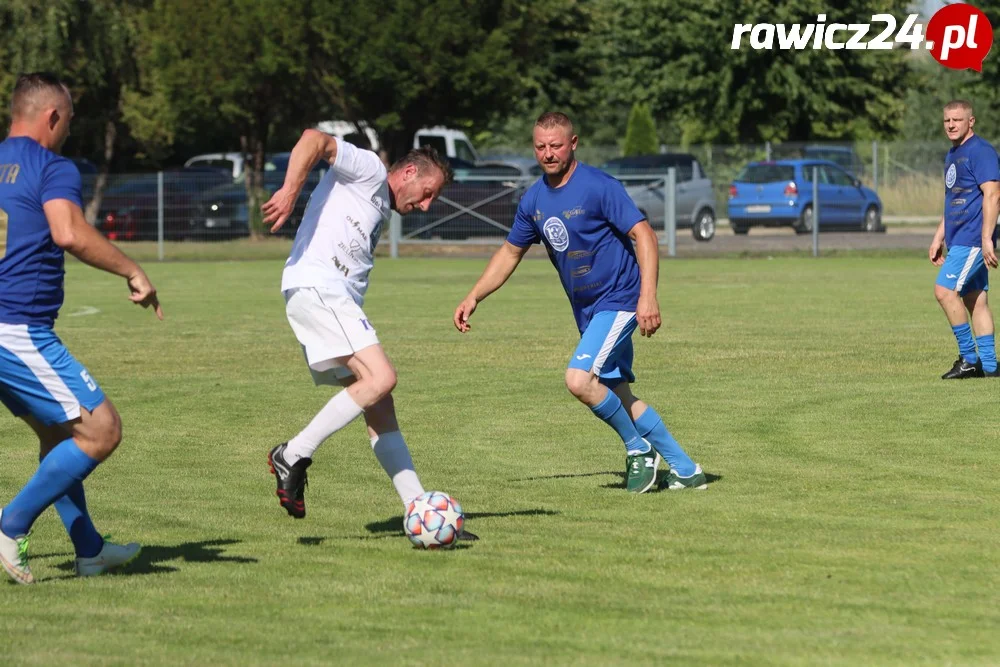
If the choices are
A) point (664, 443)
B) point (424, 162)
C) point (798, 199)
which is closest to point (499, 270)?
point (664, 443)

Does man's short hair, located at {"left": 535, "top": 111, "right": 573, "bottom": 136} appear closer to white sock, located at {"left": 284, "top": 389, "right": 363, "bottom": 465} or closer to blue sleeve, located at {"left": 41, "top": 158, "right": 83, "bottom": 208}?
white sock, located at {"left": 284, "top": 389, "right": 363, "bottom": 465}

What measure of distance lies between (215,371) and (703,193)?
84.2ft

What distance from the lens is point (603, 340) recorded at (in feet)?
28.6

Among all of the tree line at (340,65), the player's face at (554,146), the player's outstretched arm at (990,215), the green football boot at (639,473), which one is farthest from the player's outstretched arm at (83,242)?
the tree line at (340,65)

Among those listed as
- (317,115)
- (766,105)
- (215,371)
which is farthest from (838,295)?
(766,105)

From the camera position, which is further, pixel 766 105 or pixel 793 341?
pixel 766 105

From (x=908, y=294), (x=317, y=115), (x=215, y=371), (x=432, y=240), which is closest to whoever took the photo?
(x=215, y=371)

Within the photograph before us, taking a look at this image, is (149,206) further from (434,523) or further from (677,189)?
(434,523)

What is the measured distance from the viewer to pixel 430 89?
42000 mm

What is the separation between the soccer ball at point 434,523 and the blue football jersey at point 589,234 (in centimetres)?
188

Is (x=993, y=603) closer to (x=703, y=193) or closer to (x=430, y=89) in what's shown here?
(x=703, y=193)

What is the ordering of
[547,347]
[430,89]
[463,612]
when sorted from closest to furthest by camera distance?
[463,612]
[547,347]
[430,89]

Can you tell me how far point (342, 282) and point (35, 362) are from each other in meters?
1.63

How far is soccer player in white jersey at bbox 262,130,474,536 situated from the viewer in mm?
7336
